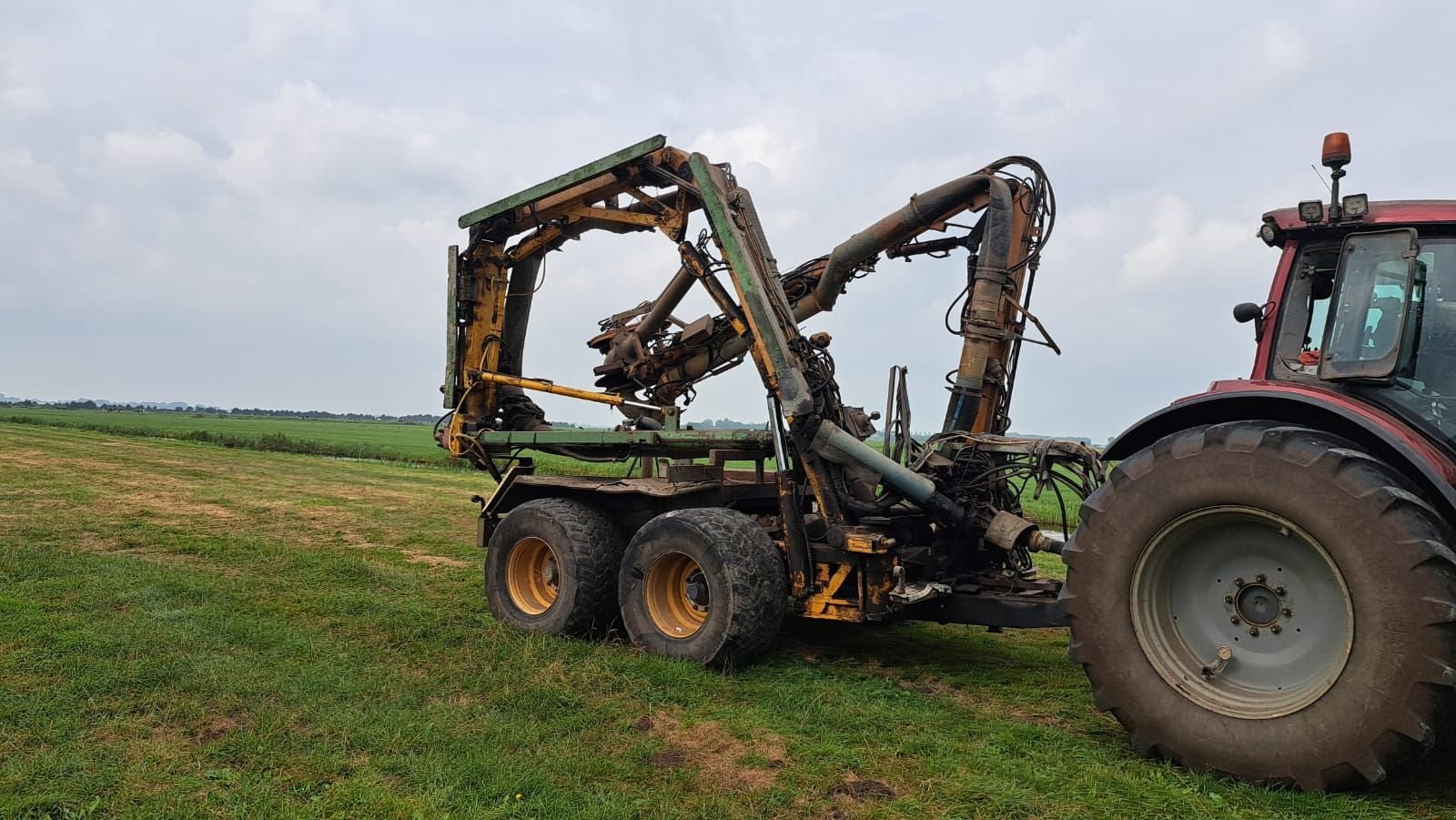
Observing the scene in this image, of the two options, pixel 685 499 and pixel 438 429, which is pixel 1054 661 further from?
pixel 438 429

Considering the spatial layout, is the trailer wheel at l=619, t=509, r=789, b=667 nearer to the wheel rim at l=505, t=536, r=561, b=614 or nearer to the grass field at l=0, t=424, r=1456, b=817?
the grass field at l=0, t=424, r=1456, b=817

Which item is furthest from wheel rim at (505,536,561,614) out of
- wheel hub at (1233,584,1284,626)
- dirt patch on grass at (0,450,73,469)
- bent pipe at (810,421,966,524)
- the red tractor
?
dirt patch on grass at (0,450,73,469)

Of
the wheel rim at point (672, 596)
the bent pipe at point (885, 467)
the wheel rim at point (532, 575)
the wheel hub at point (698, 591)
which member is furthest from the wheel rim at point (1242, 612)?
the wheel rim at point (532, 575)

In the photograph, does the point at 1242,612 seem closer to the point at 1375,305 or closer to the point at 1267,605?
the point at 1267,605

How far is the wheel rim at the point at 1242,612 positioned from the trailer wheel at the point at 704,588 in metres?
2.36

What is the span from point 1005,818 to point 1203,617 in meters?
1.41

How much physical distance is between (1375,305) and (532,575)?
19.3 feet

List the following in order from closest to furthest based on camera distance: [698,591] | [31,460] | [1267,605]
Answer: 1. [1267,605]
2. [698,591]
3. [31,460]

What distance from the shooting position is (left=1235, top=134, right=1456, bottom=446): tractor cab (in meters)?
4.15

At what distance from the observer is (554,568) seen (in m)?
7.40

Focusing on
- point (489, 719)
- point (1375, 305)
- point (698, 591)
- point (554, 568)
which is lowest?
point (489, 719)

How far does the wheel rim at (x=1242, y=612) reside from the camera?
3.98 metres

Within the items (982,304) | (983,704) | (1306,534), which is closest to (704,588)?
(983,704)

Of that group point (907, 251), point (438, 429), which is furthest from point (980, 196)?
point (438, 429)
